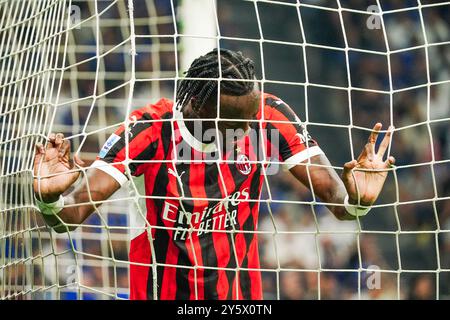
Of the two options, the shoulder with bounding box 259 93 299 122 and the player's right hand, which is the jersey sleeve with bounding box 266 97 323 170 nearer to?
the shoulder with bounding box 259 93 299 122

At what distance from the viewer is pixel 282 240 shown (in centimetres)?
610

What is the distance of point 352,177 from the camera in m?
2.84

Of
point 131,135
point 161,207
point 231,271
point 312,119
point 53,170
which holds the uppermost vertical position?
point 312,119

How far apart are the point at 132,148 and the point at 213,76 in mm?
371

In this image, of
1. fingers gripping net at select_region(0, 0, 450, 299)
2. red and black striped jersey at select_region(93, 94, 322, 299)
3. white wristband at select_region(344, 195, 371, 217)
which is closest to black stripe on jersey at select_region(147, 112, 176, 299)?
red and black striped jersey at select_region(93, 94, 322, 299)

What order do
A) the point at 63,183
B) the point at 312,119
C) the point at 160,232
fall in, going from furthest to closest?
the point at 312,119, the point at 160,232, the point at 63,183

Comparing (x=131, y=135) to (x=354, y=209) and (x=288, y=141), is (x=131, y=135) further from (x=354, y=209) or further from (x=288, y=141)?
(x=354, y=209)

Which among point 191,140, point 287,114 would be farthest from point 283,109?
point 191,140

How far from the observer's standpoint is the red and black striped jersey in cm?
296

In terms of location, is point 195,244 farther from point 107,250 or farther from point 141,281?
point 107,250

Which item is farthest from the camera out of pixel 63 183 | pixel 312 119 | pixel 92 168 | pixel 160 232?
pixel 312 119

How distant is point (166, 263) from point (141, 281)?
120mm

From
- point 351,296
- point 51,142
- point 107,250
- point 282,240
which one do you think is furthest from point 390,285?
point 51,142

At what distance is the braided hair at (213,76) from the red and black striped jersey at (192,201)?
87 millimetres
